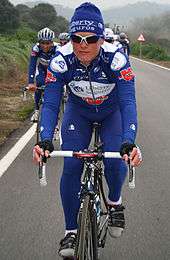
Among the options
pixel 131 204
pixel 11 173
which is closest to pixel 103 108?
pixel 131 204

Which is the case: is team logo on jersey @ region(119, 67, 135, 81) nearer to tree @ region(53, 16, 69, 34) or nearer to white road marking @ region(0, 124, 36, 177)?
white road marking @ region(0, 124, 36, 177)

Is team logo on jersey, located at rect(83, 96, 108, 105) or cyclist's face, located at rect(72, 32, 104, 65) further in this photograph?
team logo on jersey, located at rect(83, 96, 108, 105)

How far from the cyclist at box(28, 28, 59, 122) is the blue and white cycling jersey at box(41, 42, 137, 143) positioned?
4.02 meters

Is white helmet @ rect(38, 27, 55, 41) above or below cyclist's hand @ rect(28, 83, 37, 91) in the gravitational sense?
above

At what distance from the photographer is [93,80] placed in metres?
3.88

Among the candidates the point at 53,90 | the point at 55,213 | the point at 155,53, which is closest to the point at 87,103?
the point at 53,90

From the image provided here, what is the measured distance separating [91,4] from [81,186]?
1364 millimetres

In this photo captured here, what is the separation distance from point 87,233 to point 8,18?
47493mm

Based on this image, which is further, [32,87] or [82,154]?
[32,87]

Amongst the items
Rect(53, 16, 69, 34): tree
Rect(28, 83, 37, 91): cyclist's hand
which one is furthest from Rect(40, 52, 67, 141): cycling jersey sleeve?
Rect(53, 16, 69, 34): tree

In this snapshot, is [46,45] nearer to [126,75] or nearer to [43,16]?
[126,75]

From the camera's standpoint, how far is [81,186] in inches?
145

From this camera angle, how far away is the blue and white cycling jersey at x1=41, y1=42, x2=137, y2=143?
3.70 metres

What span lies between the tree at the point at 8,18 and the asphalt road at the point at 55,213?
4043 centimetres
